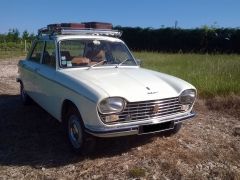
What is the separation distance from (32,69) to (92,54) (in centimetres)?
138

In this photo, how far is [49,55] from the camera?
20.8 ft

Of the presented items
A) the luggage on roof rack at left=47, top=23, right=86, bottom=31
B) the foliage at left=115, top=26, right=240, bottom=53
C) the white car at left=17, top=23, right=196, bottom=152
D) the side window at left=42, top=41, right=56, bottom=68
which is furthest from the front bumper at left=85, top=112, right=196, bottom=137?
the foliage at left=115, top=26, right=240, bottom=53

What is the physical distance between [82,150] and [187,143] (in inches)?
63.6

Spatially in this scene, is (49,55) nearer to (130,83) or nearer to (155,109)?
(130,83)

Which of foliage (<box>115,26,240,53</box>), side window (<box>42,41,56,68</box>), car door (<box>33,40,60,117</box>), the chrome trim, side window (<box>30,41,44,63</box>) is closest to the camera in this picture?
the chrome trim

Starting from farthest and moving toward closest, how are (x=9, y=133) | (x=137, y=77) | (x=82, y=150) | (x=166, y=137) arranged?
(x=9, y=133)
(x=166, y=137)
(x=137, y=77)
(x=82, y=150)

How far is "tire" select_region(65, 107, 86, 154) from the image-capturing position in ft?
16.5

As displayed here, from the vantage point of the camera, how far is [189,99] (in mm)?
5344

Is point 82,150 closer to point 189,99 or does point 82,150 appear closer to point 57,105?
point 57,105

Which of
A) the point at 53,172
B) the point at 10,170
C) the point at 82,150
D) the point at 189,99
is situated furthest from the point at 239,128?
the point at 10,170

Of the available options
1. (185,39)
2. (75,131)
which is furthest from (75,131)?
(185,39)

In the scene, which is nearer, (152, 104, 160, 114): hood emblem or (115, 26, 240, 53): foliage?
(152, 104, 160, 114): hood emblem

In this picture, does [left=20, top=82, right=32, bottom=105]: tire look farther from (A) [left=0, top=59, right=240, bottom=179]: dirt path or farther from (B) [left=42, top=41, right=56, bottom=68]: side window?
(B) [left=42, top=41, right=56, bottom=68]: side window

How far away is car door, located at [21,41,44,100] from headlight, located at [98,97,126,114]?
8.07 feet
